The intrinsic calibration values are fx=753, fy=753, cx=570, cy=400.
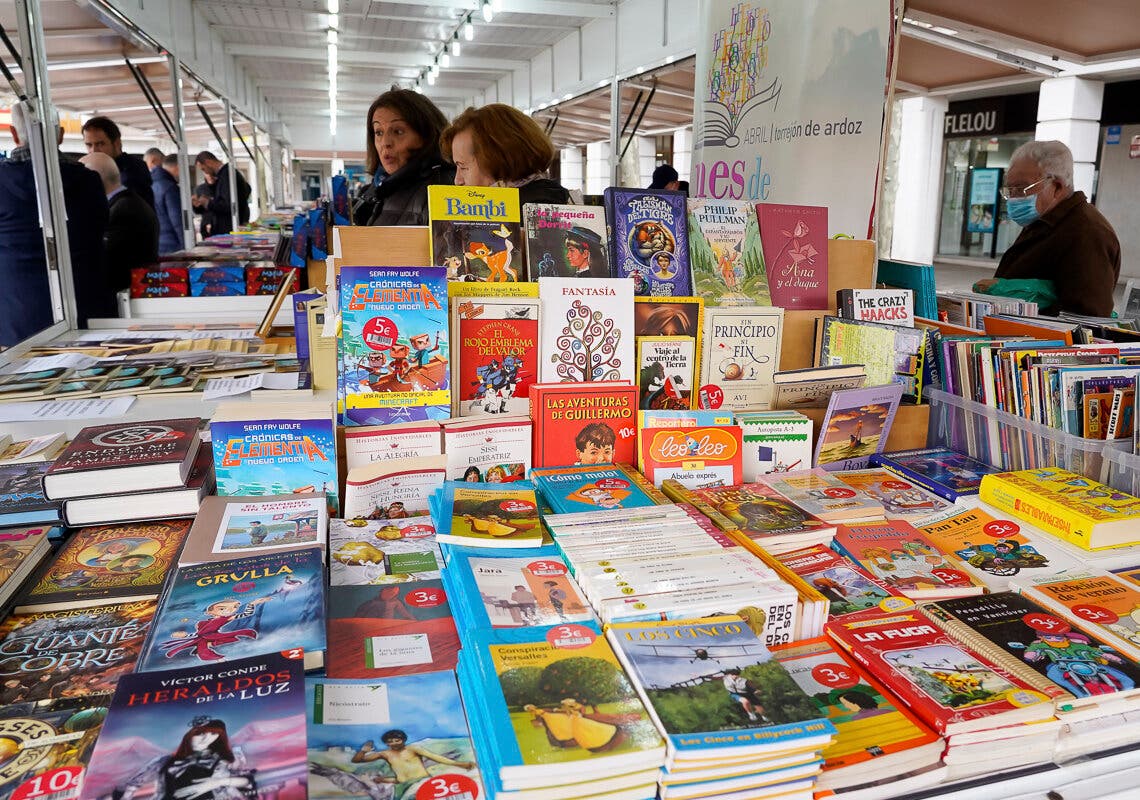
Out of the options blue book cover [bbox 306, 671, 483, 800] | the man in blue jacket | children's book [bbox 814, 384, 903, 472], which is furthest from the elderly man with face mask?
the man in blue jacket

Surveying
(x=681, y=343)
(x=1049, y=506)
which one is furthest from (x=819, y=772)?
(x=681, y=343)

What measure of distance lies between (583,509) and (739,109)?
2.74 meters

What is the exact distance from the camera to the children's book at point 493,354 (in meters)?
1.81

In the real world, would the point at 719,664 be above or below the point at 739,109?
below

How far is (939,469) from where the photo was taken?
6.26 feet

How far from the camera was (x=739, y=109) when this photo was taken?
360 centimetres

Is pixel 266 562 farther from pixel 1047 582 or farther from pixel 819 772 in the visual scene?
pixel 1047 582

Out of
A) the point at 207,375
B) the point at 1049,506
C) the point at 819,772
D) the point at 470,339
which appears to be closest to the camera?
the point at 819,772

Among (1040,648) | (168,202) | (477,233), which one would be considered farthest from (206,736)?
(168,202)

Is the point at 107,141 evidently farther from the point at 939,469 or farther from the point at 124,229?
the point at 939,469

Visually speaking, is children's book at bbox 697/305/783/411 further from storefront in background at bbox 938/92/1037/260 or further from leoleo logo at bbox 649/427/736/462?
storefront in background at bbox 938/92/1037/260

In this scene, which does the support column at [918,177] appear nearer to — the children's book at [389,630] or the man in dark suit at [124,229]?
the man in dark suit at [124,229]

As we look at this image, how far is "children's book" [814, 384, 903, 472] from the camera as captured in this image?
6.15ft

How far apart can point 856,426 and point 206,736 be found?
1.59m
